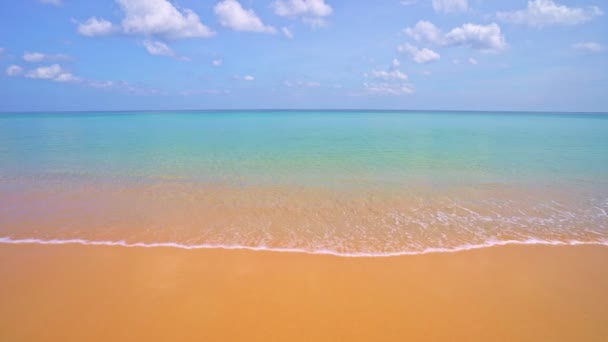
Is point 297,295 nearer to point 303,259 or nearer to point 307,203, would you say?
point 303,259

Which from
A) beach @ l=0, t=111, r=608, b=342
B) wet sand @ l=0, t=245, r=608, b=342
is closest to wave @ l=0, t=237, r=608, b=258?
beach @ l=0, t=111, r=608, b=342

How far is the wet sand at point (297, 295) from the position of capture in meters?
3.53

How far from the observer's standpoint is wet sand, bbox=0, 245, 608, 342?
353cm

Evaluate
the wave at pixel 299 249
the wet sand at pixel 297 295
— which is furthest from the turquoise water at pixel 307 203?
the wet sand at pixel 297 295

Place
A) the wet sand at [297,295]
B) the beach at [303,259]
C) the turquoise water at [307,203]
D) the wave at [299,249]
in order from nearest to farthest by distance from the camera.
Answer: the wet sand at [297,295], the beach at [303,259], the wave at [299,249], the turquoise water at [307,203]

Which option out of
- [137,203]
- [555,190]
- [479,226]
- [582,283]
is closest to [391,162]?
[555,190]

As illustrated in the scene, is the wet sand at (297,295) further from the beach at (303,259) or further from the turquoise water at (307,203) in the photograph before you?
the turquoise water at (307,203)

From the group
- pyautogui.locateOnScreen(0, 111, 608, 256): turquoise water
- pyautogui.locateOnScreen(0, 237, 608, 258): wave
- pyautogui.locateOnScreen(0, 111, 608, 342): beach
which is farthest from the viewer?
pyautogui.locateOnScreen(0, 111, 608, 256): turquoise water

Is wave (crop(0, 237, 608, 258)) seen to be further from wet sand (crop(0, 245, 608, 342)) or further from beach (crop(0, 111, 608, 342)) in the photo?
wet sand (crop(0, 245, 608, 342))

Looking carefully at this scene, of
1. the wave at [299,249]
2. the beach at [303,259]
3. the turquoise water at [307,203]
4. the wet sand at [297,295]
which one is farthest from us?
the turquoise water at [307,203]

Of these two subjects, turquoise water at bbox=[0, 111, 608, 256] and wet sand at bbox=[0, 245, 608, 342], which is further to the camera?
turquoise water at bbox=[0, 111, 608, 256]

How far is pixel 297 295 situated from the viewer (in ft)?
13.7

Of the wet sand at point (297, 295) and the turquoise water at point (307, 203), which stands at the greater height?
the turquoise water at point (307, 203)

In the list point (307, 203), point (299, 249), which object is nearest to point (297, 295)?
point (299, 249)
